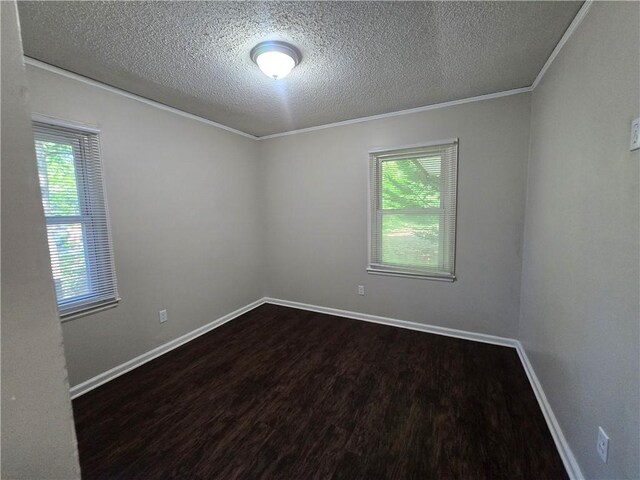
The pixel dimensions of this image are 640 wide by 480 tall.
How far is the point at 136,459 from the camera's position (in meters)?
1.61

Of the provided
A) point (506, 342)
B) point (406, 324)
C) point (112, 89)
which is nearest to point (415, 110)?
point (406, 324)

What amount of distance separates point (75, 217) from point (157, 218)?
651 millimetres

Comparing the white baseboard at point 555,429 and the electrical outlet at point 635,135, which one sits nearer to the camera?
the electrical outlet at point 635,135

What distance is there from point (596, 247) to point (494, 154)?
165 centimetres

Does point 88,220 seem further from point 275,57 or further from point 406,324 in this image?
point 406,324

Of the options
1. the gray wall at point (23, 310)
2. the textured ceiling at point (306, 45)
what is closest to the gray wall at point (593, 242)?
the textured ceiling at point (306, 45)

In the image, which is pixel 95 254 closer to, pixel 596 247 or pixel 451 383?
pixel 451 383

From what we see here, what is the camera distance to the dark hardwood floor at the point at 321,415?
1.56 m

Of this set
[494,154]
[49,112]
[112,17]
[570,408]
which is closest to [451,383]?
[570,408]

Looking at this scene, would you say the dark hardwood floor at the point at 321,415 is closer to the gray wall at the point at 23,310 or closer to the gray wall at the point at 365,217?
the gray wall at the point at 365,217

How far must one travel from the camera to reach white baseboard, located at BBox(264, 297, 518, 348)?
2.82 m

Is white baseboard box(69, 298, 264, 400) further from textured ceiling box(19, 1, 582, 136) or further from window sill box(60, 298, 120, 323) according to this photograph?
textured ceiling box(19, 1, 582, 136)

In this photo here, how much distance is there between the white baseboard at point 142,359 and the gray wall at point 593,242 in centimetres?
282

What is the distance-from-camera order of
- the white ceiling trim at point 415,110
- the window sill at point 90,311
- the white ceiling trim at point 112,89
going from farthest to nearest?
1. the white ceiling trim at point 415,110
2. the window sill at point 90,311
3. the white ceiling trim at point 112,89
